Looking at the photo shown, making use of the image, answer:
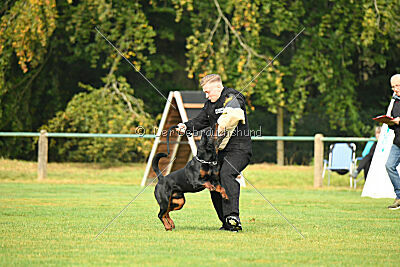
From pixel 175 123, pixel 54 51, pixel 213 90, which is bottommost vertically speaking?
pixel 175 123

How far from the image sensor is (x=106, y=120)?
2045cm

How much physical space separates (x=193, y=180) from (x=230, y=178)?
434 millimetres

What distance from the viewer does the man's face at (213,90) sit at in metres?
7.71

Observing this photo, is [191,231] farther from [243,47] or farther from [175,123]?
[243,47]

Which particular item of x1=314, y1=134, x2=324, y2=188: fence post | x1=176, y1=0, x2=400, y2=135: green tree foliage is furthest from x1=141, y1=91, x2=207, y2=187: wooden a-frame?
x1=176, y1=0, x2=400, y2=135: green tree foliage

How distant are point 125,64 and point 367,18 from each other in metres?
8.44

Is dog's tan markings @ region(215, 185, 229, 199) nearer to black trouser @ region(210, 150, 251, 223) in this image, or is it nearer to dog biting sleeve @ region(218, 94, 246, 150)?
black trouser @ region(210, 150, 251, 223)

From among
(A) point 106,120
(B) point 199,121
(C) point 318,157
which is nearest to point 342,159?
(C) point 318,157

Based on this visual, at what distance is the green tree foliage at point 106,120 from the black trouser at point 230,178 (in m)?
12.3

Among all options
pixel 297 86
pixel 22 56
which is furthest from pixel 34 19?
pixel 297 86

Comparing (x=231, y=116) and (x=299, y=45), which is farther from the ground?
(x=299, y=45)

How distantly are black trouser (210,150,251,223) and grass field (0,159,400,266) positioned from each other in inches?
10.4

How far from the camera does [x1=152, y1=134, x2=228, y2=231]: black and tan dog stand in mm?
7391

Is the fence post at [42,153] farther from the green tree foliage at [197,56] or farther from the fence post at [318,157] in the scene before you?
the fence post at [318,157]
